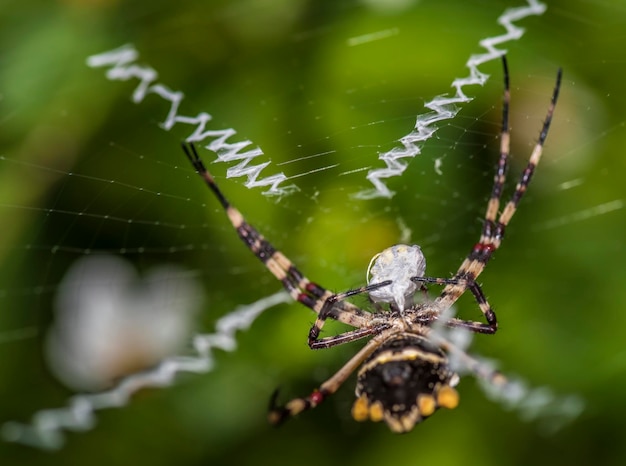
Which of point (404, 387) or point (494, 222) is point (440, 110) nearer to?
point (494, 222)

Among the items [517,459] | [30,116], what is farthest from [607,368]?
[30,116]

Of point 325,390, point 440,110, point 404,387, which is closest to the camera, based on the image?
point 404,387

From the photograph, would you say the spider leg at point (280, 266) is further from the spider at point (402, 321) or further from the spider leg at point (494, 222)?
the spider leg at point (494, 222)

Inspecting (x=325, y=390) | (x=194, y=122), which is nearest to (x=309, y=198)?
(x=194, y=122)

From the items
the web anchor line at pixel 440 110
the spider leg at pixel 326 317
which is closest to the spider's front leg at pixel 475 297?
the spider leg at pixel 326 317

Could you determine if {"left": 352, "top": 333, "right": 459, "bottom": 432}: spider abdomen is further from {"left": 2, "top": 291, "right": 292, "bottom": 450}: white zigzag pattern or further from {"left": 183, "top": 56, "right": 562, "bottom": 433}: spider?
{"left": 2, "top": 291, "right": 292, "bottom": 450}: white zigzag pattern

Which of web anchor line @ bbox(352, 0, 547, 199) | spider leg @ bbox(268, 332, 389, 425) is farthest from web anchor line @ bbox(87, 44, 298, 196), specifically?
spider leg @ bbox(268, 332, 389, 425)

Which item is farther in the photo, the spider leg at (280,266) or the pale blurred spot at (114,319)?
the pale blurred spot at (114,319)
